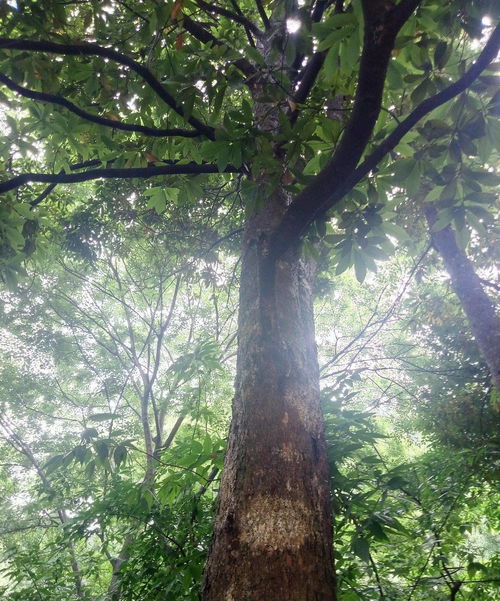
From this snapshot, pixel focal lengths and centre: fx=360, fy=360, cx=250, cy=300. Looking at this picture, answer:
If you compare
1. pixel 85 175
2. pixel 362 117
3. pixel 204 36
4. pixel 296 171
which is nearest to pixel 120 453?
pixel 85 175

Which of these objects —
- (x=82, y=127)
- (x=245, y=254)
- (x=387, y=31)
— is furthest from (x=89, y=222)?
(x=387, y=31)

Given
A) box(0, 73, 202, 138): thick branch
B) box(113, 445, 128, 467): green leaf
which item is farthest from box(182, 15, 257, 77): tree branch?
box(113, 445, 128, 467): green leaf

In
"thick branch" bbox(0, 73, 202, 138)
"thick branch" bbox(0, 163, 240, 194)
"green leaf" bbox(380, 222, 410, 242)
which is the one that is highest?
"thick branch" bbox(0, 73, 202, 138)

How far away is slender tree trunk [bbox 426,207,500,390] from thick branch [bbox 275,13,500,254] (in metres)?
2.32

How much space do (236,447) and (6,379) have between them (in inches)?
321

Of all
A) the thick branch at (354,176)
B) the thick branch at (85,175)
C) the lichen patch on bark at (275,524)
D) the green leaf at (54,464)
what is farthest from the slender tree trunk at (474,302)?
the green leaf at (54,464)

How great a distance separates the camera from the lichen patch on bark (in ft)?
3.23

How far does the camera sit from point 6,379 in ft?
24.8

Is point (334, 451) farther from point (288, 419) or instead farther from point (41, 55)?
point (41, 55)

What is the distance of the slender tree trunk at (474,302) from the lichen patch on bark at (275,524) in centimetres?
297

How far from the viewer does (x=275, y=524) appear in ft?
3.33

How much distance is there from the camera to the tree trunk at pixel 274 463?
0.94 metres

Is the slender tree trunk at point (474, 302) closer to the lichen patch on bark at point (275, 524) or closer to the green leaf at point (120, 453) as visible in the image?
the lichen patch on bark at point (275, 524)

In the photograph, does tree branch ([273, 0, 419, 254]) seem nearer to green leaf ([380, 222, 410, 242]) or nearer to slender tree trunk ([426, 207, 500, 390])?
green leaf ([380, 222, 410, 242])
